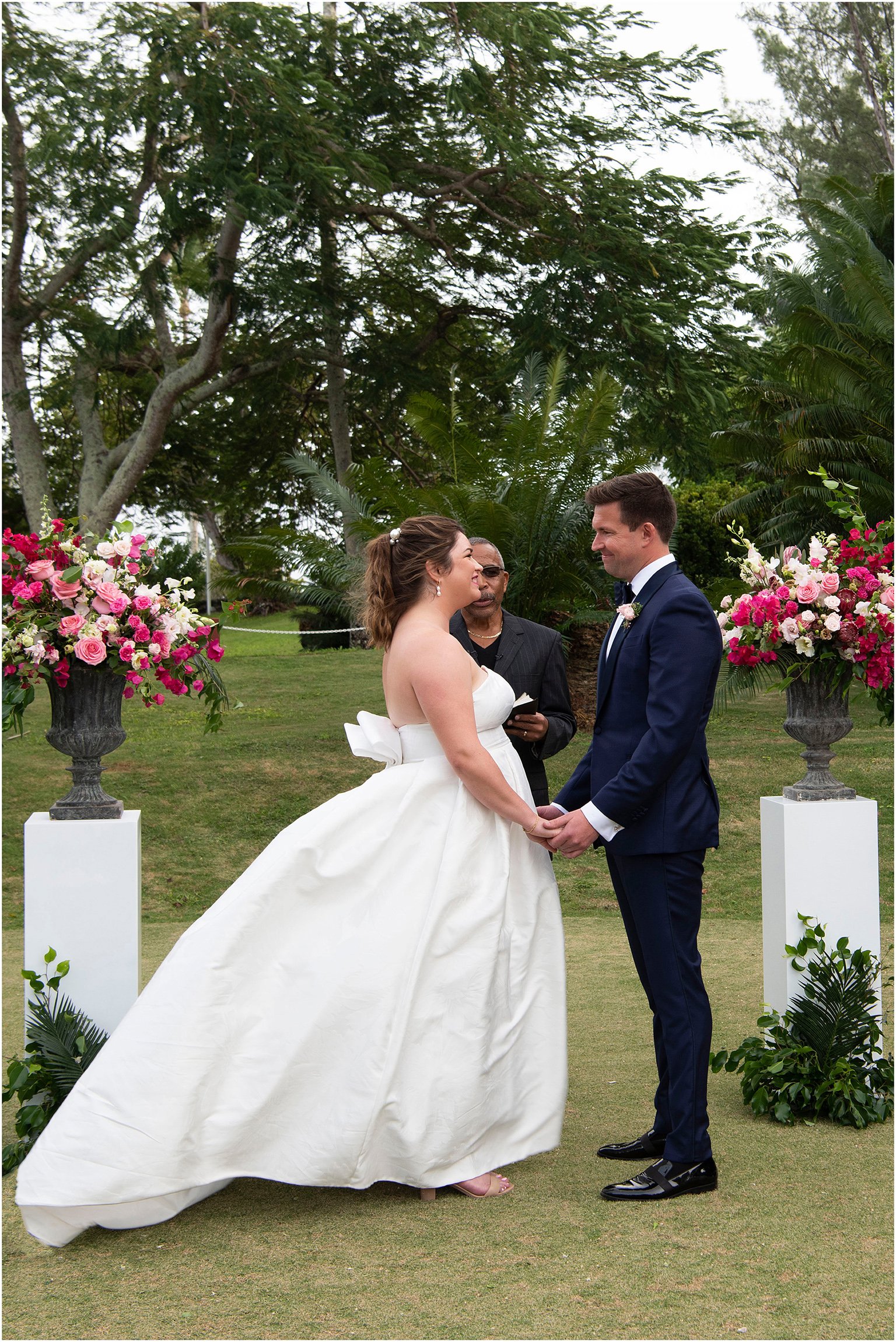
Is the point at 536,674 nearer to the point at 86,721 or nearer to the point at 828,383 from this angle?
the point at 86,721

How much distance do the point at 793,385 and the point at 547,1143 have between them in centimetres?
1194

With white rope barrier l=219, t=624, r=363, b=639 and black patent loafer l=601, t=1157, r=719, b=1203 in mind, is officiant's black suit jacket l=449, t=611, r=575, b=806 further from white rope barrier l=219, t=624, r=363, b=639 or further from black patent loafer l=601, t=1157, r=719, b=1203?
black patent loafer l=601, t=1157, r=719, b=1203

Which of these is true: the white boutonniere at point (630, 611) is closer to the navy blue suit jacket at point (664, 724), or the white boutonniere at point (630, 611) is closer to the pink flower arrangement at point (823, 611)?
the navy blue suit jacket at point (664, 724)

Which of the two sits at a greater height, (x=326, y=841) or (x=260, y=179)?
(x=260, y=179)

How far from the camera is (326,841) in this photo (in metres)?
3.54

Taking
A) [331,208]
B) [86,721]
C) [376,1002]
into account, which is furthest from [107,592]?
[331,208]

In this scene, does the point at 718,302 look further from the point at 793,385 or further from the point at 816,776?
the point at 816,776

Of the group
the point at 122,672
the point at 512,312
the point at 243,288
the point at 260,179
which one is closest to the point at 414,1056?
the point at 122,672

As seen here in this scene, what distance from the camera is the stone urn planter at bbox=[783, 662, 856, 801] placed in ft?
14.1

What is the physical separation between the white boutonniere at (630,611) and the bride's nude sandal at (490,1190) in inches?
68.5

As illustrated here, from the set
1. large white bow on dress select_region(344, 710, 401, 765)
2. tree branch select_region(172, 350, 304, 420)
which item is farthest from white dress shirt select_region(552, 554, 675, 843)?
tree branch select_region(172, 350, 304, 420)

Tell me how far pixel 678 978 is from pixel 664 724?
78 cm

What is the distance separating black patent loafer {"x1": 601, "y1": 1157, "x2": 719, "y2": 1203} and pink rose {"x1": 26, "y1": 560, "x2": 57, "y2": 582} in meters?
2.64

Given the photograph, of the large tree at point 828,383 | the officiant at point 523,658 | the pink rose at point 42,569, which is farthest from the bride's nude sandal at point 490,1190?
the large tree at point 828,383
